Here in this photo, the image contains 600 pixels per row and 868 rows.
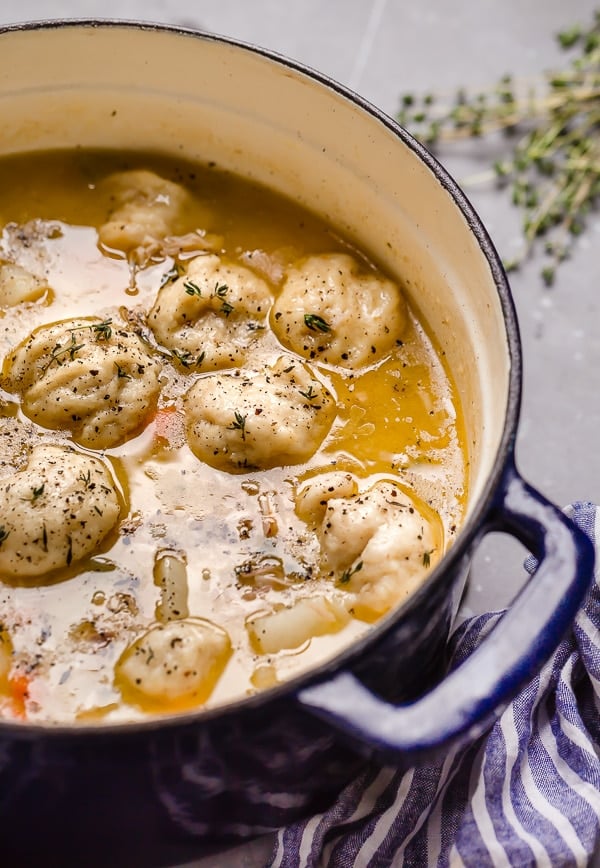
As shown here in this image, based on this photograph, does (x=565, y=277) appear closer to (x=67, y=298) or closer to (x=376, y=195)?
(x=376, y=195)

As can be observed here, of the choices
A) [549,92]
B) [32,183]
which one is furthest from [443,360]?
[549,92]

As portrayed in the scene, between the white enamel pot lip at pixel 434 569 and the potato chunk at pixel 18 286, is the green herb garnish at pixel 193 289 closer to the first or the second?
the potato chunk at pixel 18 286

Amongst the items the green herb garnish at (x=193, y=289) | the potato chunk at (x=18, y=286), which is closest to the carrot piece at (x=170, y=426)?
the green herb garnish at (x=193, y=289)

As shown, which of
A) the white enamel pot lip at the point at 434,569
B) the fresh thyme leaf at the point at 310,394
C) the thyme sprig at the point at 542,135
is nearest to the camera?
the white enamel pot lip at the point at 434,569

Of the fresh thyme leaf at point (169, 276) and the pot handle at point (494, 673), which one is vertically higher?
the fresh thyme leaf at point (169, 276)

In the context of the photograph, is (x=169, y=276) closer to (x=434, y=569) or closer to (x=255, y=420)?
(x=255, y=420)

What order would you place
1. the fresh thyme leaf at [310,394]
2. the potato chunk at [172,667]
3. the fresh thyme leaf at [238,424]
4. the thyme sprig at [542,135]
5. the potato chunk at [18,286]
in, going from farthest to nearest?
the thyme sprig at [542,135] < the potato chunk at [18,286] < the fresh thyme leaf at [310,394] < the fresh thyme leaf at [238,424] < the potato chunk at [172,667]

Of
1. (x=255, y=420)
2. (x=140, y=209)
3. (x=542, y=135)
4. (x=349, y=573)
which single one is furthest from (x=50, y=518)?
(x=542, y=135)

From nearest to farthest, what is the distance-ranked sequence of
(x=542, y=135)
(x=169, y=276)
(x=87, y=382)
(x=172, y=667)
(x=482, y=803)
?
(x=172, y=667) → (x=482, y=803) → (x=87, y=382) → (x=169, y=276) → (x=542, y=135)

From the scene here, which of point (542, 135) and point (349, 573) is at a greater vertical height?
point (542, 135)
